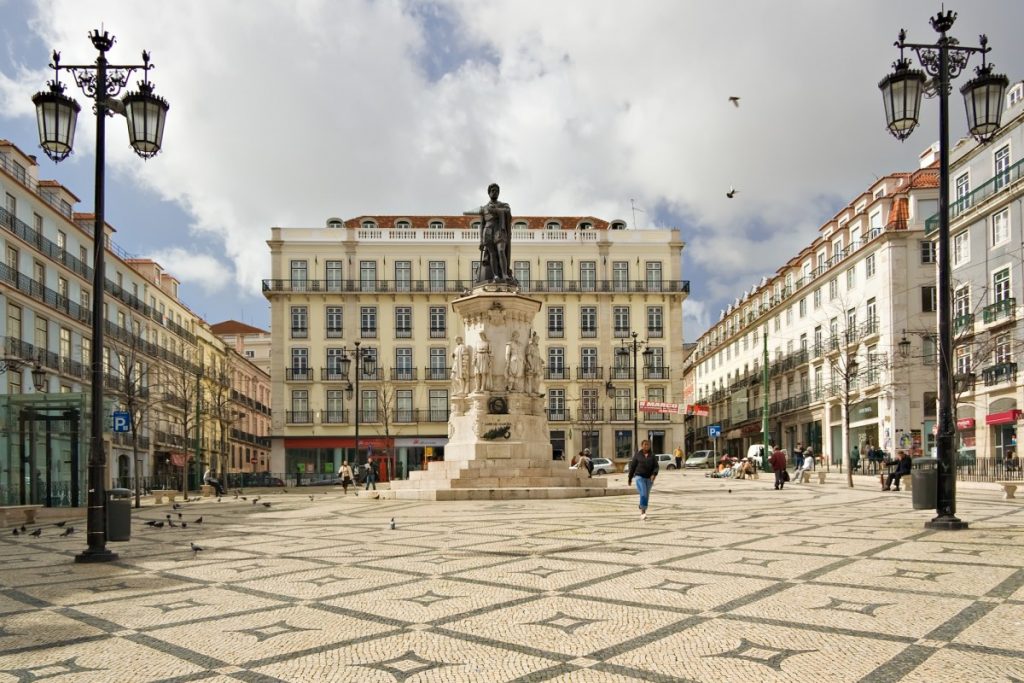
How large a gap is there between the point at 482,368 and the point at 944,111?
1262cm

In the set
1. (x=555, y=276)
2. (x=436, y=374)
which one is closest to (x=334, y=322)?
(x=436, y=374)

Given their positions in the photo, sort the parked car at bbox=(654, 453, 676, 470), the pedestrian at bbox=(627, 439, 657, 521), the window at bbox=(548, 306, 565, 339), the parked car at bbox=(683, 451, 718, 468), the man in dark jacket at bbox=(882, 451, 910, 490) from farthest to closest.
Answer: the window at bbox=(548, 306, 565, 339) < the parked car at bbox=(683, 451, 718, 468) < the parked car at bbox=(654, 453, 676, 470) < the man in dark jacket at bbox=(882, 451, 910, 490) < the pedestrian at bbox=(627, 439, 657, 521)

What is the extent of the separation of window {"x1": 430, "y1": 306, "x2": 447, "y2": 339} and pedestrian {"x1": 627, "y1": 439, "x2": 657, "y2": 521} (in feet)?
150

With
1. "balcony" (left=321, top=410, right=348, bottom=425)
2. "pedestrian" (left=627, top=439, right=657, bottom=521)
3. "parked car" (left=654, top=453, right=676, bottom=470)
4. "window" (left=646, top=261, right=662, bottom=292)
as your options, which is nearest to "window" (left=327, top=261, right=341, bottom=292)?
"balcony" (left=321, top=410, right=348, bottom=425)

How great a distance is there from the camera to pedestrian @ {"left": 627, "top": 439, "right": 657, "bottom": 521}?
49.6 feet

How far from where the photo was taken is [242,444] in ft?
237

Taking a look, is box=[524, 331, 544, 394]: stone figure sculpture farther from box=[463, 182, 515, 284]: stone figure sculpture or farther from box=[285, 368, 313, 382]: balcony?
box=[285, 368, 313, 382]: balcony

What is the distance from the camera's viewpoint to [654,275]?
203ft

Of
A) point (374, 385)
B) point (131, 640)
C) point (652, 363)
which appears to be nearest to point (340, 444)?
point (374, 385)

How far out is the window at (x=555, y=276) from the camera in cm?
6172

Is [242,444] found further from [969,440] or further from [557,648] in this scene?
[557,648]

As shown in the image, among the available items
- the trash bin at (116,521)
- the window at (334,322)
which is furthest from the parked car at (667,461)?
the trash bin at (116,521)

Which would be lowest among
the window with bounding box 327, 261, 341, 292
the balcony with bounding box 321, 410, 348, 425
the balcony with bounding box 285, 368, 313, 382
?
the balcony with bounding box 321, 410, 348, 425

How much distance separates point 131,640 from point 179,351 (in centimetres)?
5750
